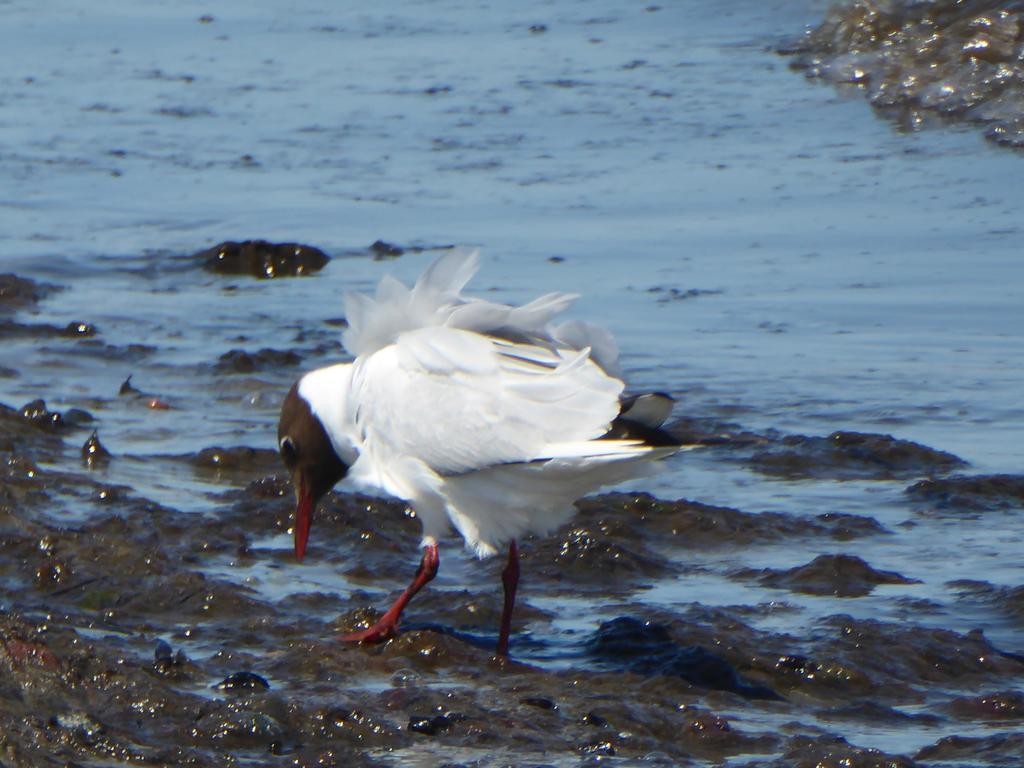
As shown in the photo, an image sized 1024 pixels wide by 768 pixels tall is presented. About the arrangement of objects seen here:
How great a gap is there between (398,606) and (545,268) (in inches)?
157

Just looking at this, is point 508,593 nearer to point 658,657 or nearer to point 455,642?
point 455,642

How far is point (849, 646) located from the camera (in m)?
5.11

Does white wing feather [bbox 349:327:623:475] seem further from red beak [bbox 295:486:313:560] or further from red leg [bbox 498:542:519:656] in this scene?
red beak [bbox 295:486:313:560]

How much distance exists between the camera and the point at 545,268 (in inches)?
360

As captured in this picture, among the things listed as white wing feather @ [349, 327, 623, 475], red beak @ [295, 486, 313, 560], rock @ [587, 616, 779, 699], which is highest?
white wing feather @ [349, 327, 623, 475]

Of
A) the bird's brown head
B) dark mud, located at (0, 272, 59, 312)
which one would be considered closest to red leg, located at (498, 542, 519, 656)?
the bird's brown head

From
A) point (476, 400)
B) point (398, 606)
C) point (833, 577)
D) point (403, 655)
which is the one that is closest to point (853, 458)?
point (833, 577)

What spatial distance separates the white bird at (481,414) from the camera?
5141mm

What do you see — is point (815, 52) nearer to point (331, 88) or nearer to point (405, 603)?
point (331, 88)

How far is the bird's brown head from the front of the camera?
583cm

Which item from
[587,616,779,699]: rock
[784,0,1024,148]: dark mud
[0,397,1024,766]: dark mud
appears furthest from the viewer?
[784,0,1024,148]: dark mud

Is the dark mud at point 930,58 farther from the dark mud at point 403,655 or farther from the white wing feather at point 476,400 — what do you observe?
the white wing feather at point 476,400

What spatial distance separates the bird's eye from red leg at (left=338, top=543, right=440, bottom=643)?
505 mm

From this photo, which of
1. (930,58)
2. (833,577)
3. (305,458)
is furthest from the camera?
(930,58)
